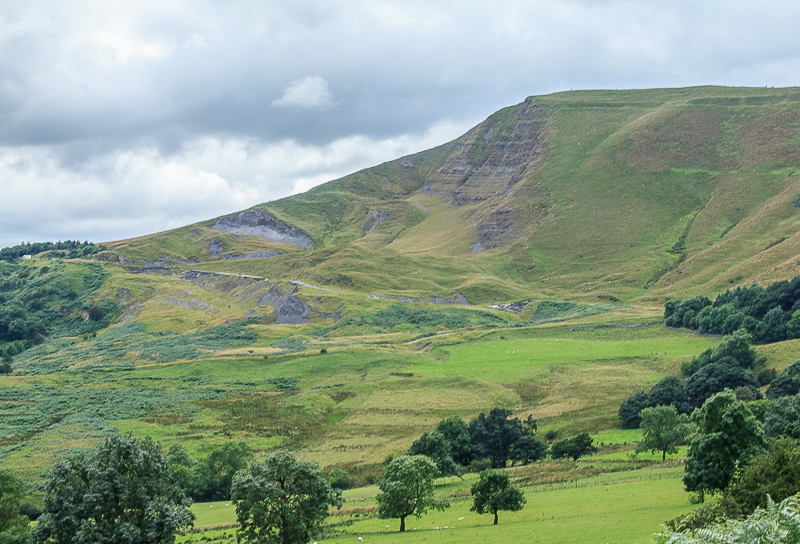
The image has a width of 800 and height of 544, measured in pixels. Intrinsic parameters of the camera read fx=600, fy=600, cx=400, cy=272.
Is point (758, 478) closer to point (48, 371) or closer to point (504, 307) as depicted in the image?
point (48, 371)

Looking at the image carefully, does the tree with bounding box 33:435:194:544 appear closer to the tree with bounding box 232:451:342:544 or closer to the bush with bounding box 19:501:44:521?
the tree with bounding box 232:451:342:544

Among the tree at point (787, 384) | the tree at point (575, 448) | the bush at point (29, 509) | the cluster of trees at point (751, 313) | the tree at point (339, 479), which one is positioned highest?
the cluster of trees at point (751, 313)

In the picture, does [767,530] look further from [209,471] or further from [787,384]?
[787,384]

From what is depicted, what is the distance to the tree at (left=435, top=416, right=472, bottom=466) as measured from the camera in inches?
2613

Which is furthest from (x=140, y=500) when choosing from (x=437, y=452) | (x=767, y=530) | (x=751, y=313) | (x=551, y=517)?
(x=751, y=313)

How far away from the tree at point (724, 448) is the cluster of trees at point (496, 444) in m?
25.0

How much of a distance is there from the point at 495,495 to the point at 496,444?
26.1 metres

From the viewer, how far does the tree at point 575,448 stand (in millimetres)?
60656

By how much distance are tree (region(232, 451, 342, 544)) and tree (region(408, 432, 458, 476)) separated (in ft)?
82.6

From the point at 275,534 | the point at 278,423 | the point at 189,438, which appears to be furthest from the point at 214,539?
the point at 278,423

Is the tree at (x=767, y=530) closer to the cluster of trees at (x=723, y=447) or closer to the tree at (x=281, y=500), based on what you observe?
the cluster of trees at (x=723, y=447)

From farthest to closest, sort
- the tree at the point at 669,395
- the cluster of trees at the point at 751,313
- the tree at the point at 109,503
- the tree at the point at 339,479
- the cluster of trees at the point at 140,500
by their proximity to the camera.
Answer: the cluster of trees at the point at 751,313 → the tree at the point at 669,395 → the tree at the point at 339,479 → the cluster of trees at the point at 140,500 → the tree at the point at 109,503

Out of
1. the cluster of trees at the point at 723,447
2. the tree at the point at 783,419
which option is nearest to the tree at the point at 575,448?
the tree at the point at 783,419

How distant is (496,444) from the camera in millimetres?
66875
